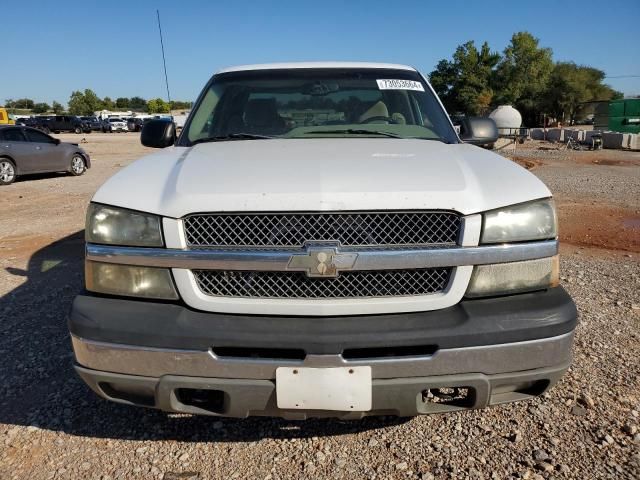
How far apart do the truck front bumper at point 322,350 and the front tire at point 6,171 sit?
13348 mm

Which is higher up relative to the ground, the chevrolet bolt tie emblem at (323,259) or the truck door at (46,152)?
the chevrolet bolt tie emblem at (323,259)

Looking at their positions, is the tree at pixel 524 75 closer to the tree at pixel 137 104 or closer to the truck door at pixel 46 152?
the truck door at pixel 46 152

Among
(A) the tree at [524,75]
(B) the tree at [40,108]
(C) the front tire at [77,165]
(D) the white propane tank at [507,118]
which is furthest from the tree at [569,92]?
(B) the tree at [40,108]

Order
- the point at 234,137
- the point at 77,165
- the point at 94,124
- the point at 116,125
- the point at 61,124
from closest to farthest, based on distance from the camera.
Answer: the point at 234,137 → the point at 77,165 → the point at 61,124 → the point at 94,124 → the point at 116,125

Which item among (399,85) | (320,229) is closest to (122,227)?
(320,229)

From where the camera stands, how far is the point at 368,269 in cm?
205

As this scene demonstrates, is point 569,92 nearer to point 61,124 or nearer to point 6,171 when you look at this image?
point 61,124

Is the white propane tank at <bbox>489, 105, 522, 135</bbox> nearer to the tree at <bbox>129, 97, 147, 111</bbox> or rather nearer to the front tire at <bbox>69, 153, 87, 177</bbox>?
the front tire at <bbox>69, 153, 87, 177</bbox>

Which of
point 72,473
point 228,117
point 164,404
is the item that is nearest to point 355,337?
point 164,404

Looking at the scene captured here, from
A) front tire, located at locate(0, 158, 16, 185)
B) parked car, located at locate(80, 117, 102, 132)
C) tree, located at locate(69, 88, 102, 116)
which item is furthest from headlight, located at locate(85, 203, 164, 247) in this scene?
tree, located at locate(69, 88, 102, 116)

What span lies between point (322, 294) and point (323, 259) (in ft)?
0.49

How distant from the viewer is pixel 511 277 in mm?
2139

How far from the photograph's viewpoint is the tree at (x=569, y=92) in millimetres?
62312

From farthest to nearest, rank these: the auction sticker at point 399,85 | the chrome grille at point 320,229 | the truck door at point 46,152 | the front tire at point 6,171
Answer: the truck door at point 46,152
the front tire at point 6,171
the auction sticker at point 399,85
the chrome grille at point 320,229
